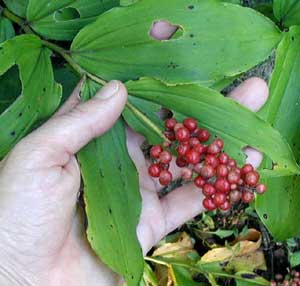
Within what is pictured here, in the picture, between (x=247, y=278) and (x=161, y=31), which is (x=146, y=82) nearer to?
(x=161, y=31)

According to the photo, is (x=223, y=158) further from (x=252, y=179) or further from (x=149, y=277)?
(x=149, y=277)

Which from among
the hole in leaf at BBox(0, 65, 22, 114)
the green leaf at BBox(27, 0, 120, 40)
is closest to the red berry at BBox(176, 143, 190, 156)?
the green leaf at BBox(27, 0, 120, 40)

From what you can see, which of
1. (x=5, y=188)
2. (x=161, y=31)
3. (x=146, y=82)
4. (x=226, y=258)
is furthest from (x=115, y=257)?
(x=226, y=258)

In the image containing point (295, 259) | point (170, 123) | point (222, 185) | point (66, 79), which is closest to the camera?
point (222, 185)

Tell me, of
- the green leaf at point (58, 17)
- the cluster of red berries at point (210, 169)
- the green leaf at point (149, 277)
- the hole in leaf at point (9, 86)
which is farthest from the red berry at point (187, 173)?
the green leaf at point (149, 277)

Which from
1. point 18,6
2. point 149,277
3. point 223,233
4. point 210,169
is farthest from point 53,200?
point 223,233

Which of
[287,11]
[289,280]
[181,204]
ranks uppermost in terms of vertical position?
[287,11]
